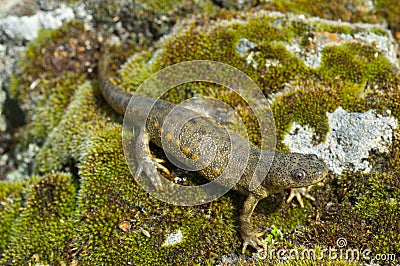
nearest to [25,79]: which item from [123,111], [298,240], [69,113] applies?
[69,113]

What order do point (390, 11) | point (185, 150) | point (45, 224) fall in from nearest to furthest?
point (185, 150)
point (45, 224)
point (390, 11)

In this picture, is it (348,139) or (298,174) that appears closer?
(298,174)

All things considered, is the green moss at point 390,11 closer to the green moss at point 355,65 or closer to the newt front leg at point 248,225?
the green moss at point 355,65

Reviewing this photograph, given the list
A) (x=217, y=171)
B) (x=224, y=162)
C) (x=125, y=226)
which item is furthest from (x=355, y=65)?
(x=125, y=226)

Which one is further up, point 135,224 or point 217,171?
point 217,171

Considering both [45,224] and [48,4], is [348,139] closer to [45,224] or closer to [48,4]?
[45,224]

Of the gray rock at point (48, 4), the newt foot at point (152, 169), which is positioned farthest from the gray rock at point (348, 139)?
the gray rock at point (48, 4)

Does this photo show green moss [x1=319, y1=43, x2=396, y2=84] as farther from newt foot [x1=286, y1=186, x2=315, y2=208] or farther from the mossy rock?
newt foot [x1=286, y1=186, x2=315, y2=208]

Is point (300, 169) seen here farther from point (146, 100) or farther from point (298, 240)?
point (146, 100)
